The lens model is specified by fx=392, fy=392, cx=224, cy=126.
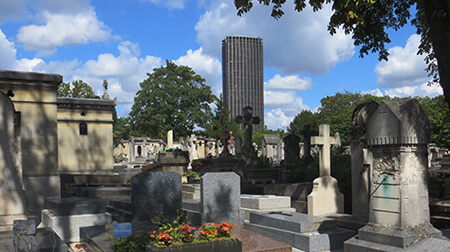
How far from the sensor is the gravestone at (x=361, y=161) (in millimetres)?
8180

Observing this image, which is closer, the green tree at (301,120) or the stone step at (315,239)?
the stone step at (315,239)

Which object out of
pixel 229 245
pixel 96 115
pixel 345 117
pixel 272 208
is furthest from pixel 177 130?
pixel 229 245

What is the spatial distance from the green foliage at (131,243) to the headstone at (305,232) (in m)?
2.96

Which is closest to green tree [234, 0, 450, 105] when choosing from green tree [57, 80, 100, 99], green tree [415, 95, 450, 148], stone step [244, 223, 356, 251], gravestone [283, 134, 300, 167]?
green tree [415, 95, 450, 148]

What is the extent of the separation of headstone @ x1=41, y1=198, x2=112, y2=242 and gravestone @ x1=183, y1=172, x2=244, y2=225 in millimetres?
2248

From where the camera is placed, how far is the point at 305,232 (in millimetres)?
7742

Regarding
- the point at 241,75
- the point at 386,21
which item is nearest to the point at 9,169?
the point at 386,21

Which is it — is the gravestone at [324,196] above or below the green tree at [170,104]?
below

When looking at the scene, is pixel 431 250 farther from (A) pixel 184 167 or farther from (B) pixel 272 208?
(A) pixel 184 167

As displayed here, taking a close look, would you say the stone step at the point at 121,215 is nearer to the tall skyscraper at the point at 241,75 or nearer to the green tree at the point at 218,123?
the green tree at the point at 218,123

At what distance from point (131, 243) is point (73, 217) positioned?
10.2 ft

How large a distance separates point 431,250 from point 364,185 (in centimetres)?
320

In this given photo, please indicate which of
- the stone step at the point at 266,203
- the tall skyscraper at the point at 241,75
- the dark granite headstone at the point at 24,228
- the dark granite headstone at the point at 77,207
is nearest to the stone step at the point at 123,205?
the dark granite headstone at the point at 77,207

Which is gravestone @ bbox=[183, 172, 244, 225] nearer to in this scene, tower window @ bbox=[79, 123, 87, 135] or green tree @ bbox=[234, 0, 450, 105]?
green tree @ bbox=[234, 0, 450, 105]
